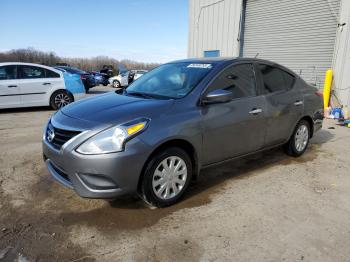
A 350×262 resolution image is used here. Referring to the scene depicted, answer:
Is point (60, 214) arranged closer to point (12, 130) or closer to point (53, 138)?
point (53, 138)

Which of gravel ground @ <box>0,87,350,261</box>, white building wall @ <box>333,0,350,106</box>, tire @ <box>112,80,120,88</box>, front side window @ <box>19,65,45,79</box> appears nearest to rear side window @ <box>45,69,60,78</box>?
front side window @ <box>19,65,45,79</box>

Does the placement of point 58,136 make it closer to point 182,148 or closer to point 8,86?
point 182,148

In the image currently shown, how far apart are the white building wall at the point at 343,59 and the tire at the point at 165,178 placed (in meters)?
8.00

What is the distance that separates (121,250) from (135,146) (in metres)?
0.92

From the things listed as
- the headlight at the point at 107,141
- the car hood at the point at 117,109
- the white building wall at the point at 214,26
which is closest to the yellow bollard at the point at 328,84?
Result: the white building wall at the point at 214,26

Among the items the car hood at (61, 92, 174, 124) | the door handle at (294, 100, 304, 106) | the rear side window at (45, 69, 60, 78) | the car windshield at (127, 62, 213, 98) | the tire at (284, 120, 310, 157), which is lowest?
the tire at (284, 120, 310, 157)

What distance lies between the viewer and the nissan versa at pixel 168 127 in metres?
2.83

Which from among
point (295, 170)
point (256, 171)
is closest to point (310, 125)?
point (295, 170)

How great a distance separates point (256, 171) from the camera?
4496 mm

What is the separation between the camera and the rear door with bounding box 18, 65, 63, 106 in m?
8.95

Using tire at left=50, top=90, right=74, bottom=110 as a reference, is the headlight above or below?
above

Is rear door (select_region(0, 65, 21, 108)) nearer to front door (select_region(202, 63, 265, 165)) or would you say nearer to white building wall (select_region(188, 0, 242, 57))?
front door (select_region(202, 63, 265, 165))

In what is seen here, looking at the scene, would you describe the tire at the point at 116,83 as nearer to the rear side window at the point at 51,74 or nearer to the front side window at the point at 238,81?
the rear side window at the point at 51,74

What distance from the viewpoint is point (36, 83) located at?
9156 millimetres
